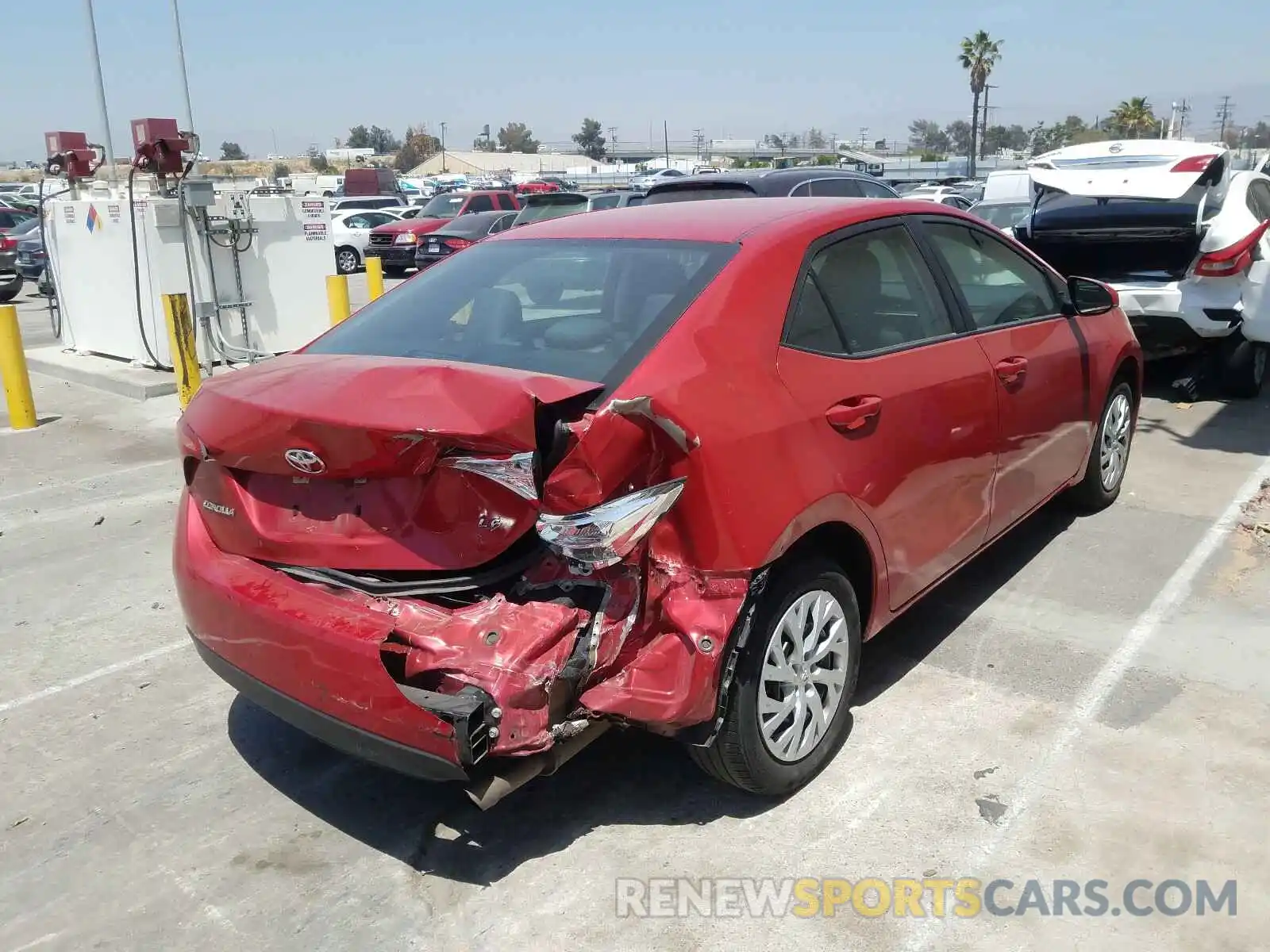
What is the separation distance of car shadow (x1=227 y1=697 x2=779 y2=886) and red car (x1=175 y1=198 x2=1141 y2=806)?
0.33 m

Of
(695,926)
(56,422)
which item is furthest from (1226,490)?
(56,422)

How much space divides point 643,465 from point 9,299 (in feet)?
69.2

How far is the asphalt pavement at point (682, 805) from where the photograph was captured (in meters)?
2.74

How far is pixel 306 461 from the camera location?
2.74 meters

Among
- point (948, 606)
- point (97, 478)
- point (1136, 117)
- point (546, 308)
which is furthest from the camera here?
point (1136, 117)

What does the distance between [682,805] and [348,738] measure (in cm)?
107

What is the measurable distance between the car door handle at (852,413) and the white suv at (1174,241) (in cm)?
530

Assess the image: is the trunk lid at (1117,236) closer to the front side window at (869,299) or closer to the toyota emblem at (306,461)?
the front side window at (869,299)

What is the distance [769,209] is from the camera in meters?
Result: 3.66

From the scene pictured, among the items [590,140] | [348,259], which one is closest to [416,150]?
[590,140]

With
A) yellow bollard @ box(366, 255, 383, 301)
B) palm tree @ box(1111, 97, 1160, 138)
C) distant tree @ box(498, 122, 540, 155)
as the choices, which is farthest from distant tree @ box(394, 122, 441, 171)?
yellow bollard @ box(366, 255, 383, 301)

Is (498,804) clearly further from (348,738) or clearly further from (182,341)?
(182,341)

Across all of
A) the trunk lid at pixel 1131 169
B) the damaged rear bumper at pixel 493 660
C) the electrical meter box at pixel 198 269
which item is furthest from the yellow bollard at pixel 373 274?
the damaged rear bumper at pixel 493 660

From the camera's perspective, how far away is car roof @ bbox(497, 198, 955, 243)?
11.4 feet
